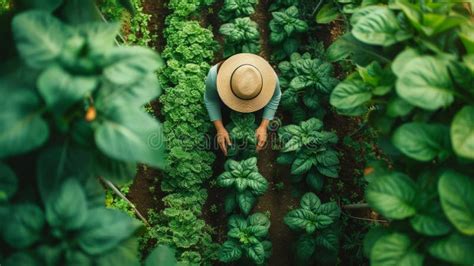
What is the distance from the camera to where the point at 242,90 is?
4395mm

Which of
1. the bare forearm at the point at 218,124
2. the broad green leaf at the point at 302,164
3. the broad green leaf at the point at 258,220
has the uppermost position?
the bare forearm at the point at 218,124

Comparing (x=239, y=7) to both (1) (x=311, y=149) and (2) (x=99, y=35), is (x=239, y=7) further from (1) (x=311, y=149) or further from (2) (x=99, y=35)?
(2) (x=99, y=35)

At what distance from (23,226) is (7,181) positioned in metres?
0.24

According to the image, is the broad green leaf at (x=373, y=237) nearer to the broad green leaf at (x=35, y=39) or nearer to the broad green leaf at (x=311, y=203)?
the broad green leaf at (x=311, y=203)

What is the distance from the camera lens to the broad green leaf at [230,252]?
4.17 m

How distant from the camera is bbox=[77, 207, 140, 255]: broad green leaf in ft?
7.62

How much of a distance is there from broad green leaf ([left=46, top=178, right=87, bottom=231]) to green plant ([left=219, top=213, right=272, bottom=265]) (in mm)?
2114

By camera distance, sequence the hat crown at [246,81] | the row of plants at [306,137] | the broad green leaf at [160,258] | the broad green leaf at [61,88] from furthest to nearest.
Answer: the hat crown at [246,81], the row of plants at [306,137], the broad green leaf at [160,258], the broad green leaf at [61,88]

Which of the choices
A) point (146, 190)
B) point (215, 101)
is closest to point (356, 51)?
point (215, 101)

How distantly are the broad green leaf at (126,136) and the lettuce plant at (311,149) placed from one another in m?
2.45

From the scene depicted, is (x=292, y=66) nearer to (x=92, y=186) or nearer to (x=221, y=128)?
(x=221, y=128)

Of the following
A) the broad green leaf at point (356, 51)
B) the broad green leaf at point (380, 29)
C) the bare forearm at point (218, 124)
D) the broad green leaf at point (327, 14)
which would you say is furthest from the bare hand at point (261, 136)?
the broad green leaf at point (380, 29)

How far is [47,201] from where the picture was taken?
2.29 m

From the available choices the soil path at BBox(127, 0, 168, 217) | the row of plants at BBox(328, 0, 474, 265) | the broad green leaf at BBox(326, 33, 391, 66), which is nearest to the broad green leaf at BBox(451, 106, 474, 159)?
the row of plants at BBox(328, 0, 474, 265)
